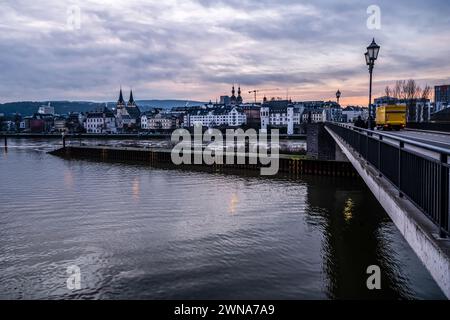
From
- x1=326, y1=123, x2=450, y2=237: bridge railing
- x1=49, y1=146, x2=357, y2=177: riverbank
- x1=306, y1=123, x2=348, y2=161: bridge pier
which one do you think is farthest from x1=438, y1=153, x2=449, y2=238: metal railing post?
x1=306, y1=123, x2=348, y2=161: bridge pier

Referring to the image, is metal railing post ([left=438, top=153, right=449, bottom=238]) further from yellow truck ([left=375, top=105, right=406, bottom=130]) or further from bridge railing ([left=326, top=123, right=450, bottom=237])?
yellow truck ([left=375, top=105, right=406, bottom=130])

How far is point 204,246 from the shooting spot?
20203mm

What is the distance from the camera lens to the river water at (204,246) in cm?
1502

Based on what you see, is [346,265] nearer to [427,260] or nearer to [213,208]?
[427,260]

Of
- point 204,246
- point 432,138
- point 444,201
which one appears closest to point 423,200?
point 444,201

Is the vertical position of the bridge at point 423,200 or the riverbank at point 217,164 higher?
the bridge at point 423,200

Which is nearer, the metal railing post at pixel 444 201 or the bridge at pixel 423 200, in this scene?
the bridge at pixel 423 200

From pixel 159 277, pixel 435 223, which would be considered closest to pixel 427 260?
pixel 435 223

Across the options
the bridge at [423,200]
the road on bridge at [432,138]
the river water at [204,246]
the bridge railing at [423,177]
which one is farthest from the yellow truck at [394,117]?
the bridge at [423,200]

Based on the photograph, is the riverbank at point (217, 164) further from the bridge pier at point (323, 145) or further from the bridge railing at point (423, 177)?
the bridge railing at point (423, 177)

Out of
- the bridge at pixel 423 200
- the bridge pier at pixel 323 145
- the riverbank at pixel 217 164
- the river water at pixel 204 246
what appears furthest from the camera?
the bridge pier at pixel 323 145

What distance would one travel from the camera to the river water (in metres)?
15.0

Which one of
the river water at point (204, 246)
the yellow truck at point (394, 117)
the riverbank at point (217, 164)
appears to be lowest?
the river water at point (204, 246)
